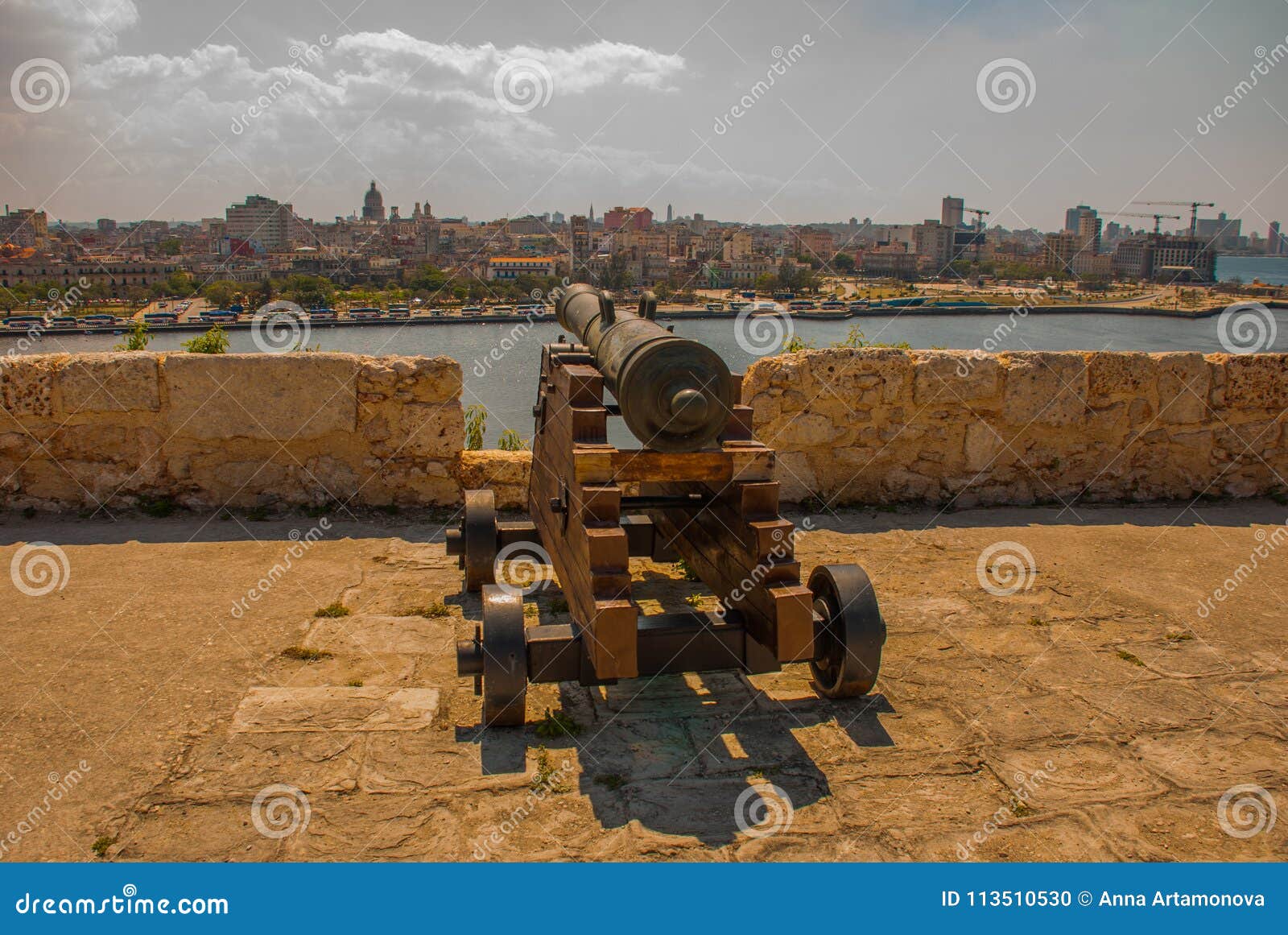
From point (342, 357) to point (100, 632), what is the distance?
87.3 inches

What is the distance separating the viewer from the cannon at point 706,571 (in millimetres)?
3055

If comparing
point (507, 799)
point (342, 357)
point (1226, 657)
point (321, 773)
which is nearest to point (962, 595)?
point (1226, 657)

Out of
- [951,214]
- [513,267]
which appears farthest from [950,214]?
[513,267]

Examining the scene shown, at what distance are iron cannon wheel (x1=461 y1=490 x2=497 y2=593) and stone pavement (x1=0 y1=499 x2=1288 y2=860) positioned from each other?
11 centimetres

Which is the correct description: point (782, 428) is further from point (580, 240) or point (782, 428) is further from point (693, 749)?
point (580, 240)

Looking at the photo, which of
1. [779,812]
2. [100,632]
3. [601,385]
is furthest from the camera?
[100,632]

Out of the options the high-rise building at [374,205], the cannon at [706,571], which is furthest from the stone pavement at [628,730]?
the high-rise building at [374,205]

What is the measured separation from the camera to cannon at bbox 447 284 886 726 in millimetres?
3055

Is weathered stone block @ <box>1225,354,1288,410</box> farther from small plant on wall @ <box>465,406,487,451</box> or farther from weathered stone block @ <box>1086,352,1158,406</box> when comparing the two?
small plant on wall @ <box>465,406,487,451</box>

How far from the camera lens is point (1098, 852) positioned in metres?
2.48

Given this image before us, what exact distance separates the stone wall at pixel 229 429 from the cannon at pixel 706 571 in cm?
219

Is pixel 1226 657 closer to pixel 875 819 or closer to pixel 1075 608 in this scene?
pixel 1075 608

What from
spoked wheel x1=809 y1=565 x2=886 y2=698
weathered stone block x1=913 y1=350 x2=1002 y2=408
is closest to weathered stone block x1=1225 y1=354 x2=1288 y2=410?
weathered stone block x1=913 y1=350 x2=1002 y2=408

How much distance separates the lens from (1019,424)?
605 centimetres
